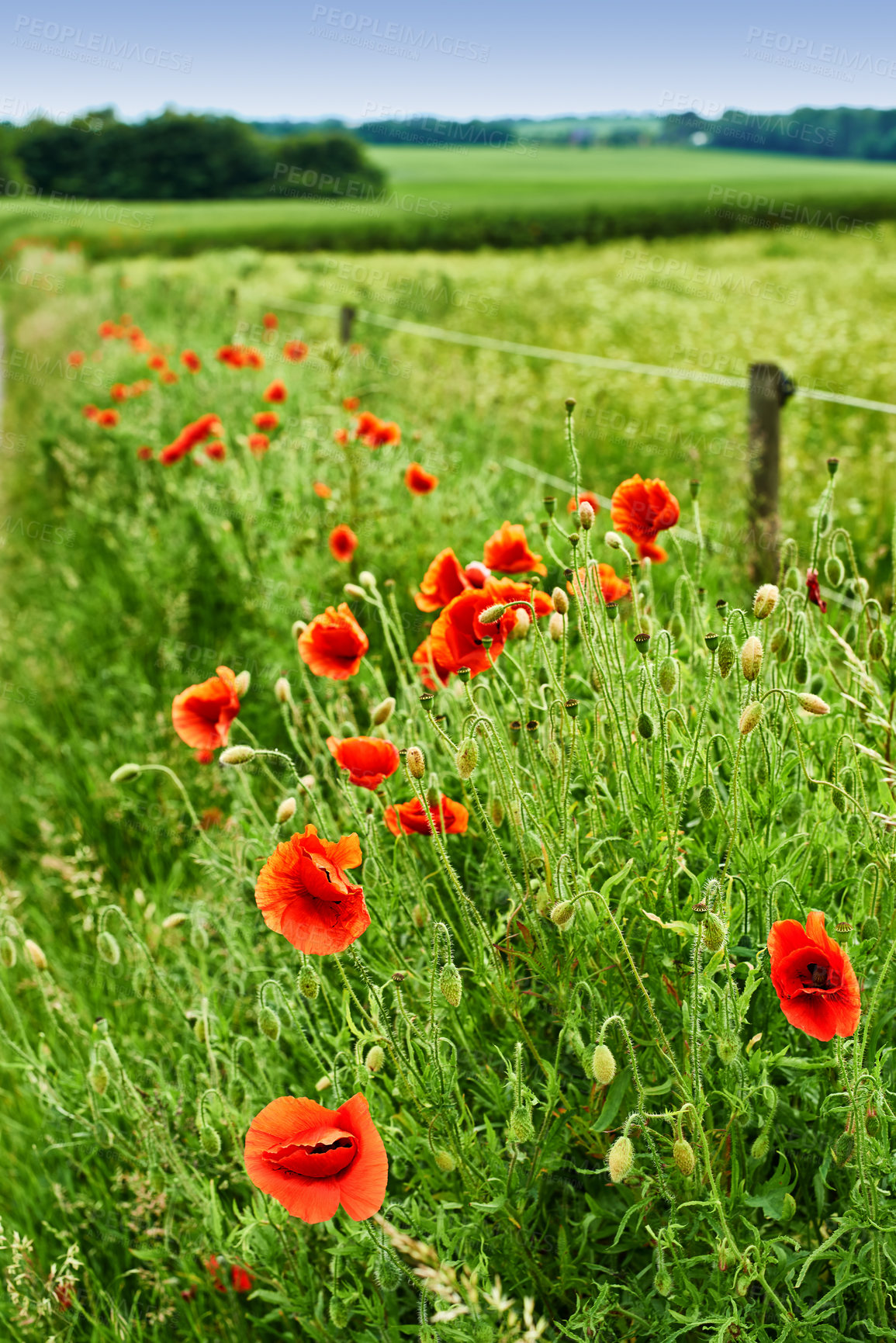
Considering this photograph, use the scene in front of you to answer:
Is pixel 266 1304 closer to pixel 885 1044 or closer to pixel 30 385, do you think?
pixel 885 1044

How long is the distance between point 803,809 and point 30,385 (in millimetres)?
9957

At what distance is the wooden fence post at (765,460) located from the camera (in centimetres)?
334

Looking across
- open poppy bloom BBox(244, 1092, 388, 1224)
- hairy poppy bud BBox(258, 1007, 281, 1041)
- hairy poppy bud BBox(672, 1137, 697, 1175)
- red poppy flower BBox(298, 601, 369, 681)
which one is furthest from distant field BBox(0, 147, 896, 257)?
hairy poppy bud BBox(672, 1137, 697, 1175)

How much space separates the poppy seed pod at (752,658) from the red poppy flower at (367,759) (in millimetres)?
520

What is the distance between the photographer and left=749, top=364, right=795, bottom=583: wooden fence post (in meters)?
3.34

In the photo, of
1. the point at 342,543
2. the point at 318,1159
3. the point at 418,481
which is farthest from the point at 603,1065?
the point at 418,481

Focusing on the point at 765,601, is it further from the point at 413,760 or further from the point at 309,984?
the point at 309,984

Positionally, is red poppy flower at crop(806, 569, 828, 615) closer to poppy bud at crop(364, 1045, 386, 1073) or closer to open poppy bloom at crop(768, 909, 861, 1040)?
open poppy bloom at crop(768, 909, 861, 1040)

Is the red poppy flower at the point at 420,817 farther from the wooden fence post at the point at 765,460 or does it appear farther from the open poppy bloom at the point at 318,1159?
the wooden fence post at the point at 765,460

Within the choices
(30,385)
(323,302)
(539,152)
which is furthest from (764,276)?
(539,152)

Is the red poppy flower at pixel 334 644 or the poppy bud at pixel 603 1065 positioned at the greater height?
the red poppy flower at pixel 334 644

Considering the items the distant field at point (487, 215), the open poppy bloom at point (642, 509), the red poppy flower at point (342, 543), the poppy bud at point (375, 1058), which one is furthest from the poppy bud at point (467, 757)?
the distant field at point (487, 215)

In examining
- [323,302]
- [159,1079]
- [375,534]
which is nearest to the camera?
[159,1079]

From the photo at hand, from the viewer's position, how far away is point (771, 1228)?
4.66 feet
